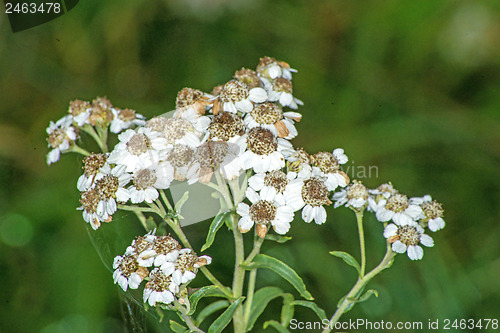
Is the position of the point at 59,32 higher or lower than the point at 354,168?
higher

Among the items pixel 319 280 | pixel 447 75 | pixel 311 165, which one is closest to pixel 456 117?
pixel 447 75

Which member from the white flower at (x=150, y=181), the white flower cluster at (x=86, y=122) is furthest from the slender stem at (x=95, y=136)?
the white flower at (x=150, y=181)

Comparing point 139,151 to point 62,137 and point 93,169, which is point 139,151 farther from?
point 62,137

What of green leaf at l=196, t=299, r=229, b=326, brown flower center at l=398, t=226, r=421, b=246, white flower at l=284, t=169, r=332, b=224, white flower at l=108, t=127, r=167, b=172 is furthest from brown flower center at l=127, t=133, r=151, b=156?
brown flower center at l=398, t=226, r=421, b=246

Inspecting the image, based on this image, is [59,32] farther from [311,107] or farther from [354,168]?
[354,168]

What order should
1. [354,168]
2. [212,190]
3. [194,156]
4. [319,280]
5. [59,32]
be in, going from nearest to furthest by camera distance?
[194,156] → [212,190] → [319,280] → [354,168] → [59,32]

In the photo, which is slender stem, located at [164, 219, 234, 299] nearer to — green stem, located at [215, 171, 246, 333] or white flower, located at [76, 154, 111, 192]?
green stem, located at [215, 171, 246, 333]

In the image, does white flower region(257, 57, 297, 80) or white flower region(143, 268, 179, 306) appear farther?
white flower region(257, 57, 297, 80)
